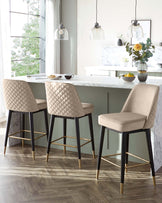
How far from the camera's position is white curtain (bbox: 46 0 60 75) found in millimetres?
8117

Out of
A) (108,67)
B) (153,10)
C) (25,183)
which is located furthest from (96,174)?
(153,10)

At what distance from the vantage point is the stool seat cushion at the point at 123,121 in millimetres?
3440

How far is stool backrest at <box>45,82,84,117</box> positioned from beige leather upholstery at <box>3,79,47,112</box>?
319 mm

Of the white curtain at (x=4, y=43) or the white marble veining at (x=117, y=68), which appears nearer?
the white curtain at (x=4, y=43)

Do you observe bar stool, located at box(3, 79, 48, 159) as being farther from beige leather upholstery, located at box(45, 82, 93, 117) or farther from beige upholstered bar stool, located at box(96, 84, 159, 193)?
beige upholstered bar stool, located at box(96, 84, 159, 193)

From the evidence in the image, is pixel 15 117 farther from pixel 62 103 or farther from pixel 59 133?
pixel 62 103

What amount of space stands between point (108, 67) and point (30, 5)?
218cm

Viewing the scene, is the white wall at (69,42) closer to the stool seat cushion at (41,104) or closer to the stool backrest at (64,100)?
the stool seat cushion at (41,104)

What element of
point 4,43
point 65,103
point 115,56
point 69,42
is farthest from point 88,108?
point 69,42

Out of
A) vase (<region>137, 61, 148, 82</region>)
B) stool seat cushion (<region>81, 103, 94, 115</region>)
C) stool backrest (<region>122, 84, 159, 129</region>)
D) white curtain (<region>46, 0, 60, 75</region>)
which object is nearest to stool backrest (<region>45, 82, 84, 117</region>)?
stool seat cushion (<region>81, 103, 94, 115</region>)

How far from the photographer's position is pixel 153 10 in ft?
25.0

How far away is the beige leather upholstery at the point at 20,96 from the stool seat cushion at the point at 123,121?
3.48 ft

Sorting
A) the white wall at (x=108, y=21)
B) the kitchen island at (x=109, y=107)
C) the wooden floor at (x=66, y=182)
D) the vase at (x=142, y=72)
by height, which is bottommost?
the wooden floor at (x=66, y=182)

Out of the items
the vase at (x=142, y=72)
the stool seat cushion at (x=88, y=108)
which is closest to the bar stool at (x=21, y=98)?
the stool seat cushion at (x=88, y=108)
